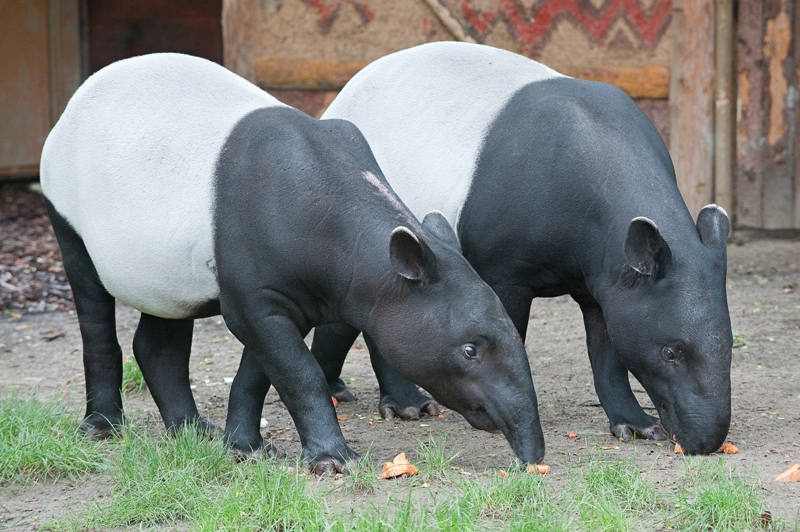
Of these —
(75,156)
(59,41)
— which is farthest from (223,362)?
(59,41)

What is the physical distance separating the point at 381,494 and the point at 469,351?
61 centimetres

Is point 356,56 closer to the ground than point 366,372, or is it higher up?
higher up

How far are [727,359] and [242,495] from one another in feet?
6.23

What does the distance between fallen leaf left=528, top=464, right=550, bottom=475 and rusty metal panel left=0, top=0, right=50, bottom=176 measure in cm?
1045

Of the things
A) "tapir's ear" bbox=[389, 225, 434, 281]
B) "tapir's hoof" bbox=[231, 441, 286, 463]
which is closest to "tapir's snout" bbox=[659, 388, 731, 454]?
"tapir's ear" bbox=[389, 225, 434, 281]

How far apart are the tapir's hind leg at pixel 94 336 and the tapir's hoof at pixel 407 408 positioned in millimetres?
1316

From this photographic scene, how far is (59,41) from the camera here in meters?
13.2

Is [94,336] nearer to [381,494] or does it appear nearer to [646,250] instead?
[381,494]

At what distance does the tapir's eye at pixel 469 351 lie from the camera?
392cm

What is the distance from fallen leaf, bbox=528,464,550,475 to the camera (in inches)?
153

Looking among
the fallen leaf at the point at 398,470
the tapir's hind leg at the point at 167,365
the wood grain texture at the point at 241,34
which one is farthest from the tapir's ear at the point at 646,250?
the wood grain texture at the point at 241,34

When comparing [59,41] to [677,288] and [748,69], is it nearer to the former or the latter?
[748,69]

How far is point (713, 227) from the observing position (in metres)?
4.33

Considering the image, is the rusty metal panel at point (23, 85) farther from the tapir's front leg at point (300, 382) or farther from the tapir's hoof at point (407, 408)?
the tapir's front leg at point (300, 382)
